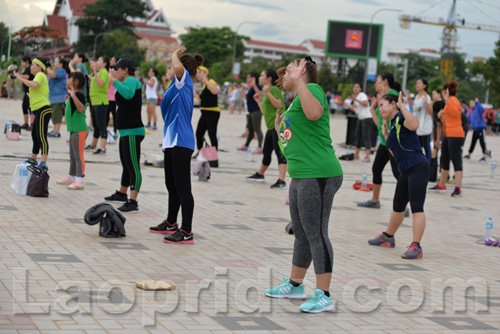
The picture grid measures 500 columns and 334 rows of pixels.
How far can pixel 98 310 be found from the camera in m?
4.82

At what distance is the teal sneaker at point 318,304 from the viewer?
528 cm

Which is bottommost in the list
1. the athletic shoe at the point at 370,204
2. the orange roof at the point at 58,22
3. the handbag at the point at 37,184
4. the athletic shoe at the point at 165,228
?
the athletic shoe at the point at 370,204

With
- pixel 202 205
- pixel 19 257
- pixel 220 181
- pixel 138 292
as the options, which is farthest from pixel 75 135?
pixel 138 292

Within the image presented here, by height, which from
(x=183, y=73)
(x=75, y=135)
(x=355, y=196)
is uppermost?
(x=183, y=73)

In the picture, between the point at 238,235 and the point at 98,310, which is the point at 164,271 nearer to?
the point at 98,310

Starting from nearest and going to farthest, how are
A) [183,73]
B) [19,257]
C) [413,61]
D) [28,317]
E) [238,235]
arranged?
[28,317] → [19,257] → [183,73] → [238,235] → [413,61]

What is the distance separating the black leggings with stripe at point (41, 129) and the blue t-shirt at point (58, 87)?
4.23 m

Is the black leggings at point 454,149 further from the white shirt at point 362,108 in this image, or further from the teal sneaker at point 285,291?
the teal sneaker at point 285,291

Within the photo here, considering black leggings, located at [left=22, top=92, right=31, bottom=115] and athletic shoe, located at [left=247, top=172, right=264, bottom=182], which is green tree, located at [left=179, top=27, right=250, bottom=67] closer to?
black leggings, located at [left=22, top=92, right=31, bottom=115]

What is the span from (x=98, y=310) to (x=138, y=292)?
57 centimetres

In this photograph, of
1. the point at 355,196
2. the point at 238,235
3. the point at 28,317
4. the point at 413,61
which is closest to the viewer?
the point at 28,317

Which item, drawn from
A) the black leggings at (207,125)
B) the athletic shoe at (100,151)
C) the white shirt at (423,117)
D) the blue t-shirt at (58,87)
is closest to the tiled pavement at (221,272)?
the white shirt at (423,117)

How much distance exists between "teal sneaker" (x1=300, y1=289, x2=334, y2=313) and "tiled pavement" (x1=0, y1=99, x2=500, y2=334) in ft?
0.20

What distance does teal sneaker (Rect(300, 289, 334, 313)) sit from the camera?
528 centimetres
